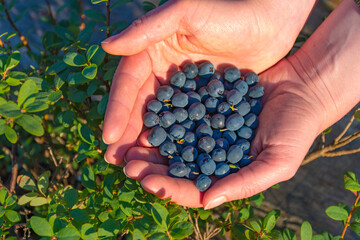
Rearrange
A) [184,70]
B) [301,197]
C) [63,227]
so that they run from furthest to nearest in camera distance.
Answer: [301,197] < [184,70] < [63,227]

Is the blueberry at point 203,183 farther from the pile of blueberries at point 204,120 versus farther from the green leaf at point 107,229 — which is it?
the green leaf at point 107,229

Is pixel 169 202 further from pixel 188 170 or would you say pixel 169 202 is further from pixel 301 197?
pixel 301 197

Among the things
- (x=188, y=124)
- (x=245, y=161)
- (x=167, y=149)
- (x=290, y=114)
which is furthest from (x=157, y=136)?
(x=290, y=114)

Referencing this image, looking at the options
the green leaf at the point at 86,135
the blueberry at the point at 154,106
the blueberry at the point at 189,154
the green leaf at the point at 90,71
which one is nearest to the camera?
the green leaf at the point at 90,71

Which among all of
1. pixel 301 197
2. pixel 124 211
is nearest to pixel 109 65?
pixel 124 211

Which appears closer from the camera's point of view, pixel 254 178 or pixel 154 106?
pixel 254 178

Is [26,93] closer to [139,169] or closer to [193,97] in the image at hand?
[139,169]

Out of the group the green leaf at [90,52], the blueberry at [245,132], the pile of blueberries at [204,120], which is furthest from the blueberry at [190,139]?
the green leaf at [90,52]
